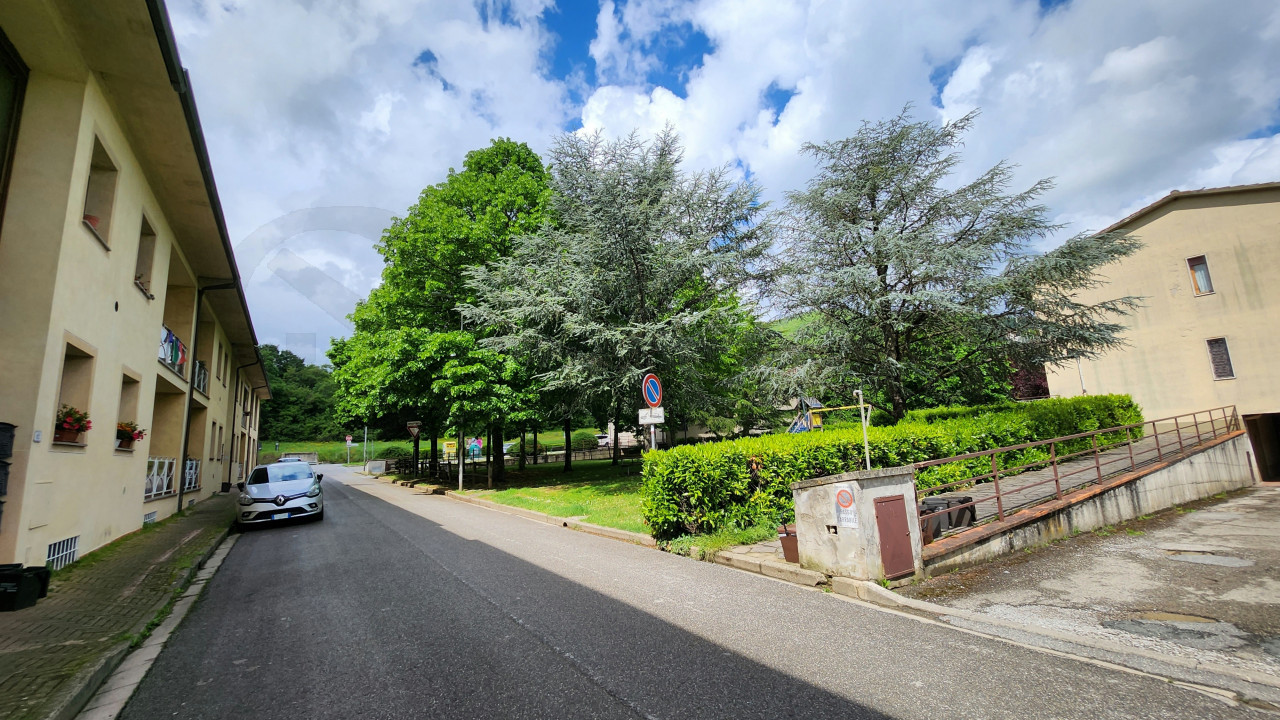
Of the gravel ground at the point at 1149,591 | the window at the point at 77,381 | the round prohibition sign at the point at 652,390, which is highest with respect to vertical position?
the window at the point at 77,381

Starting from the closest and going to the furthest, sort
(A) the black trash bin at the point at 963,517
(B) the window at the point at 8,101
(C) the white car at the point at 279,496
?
(B) the window at the point at 8,101
(A) the black trash bin at the point at 963,517
(C) the white car at the point at 279,496

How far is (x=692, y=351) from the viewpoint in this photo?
49.6 feet

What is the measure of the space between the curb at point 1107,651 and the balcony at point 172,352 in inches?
574

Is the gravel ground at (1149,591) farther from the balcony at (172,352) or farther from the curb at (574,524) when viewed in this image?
the balcony at (172,352)

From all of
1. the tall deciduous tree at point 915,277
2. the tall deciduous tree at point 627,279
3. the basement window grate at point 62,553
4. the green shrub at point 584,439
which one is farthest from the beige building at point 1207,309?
the green shrub at point 584,439

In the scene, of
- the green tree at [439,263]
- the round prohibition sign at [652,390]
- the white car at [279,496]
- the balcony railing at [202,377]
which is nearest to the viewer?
the round prohibition sign at [652,390]

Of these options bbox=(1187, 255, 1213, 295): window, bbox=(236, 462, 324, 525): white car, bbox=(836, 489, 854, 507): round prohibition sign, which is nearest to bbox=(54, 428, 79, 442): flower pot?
bbox=(236, 462, 324, 525): white car

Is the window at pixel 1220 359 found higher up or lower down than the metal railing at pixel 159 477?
higher up

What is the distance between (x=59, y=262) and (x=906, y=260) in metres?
16.9

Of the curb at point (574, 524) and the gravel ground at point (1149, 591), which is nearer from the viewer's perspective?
the gravel ground at point (1149, 591)

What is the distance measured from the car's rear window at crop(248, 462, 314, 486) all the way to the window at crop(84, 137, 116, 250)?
601 centimetres

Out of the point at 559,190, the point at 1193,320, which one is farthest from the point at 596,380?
the point at 1193,320

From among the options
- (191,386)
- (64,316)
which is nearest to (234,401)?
(191,386)

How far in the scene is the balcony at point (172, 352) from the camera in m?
12.3
